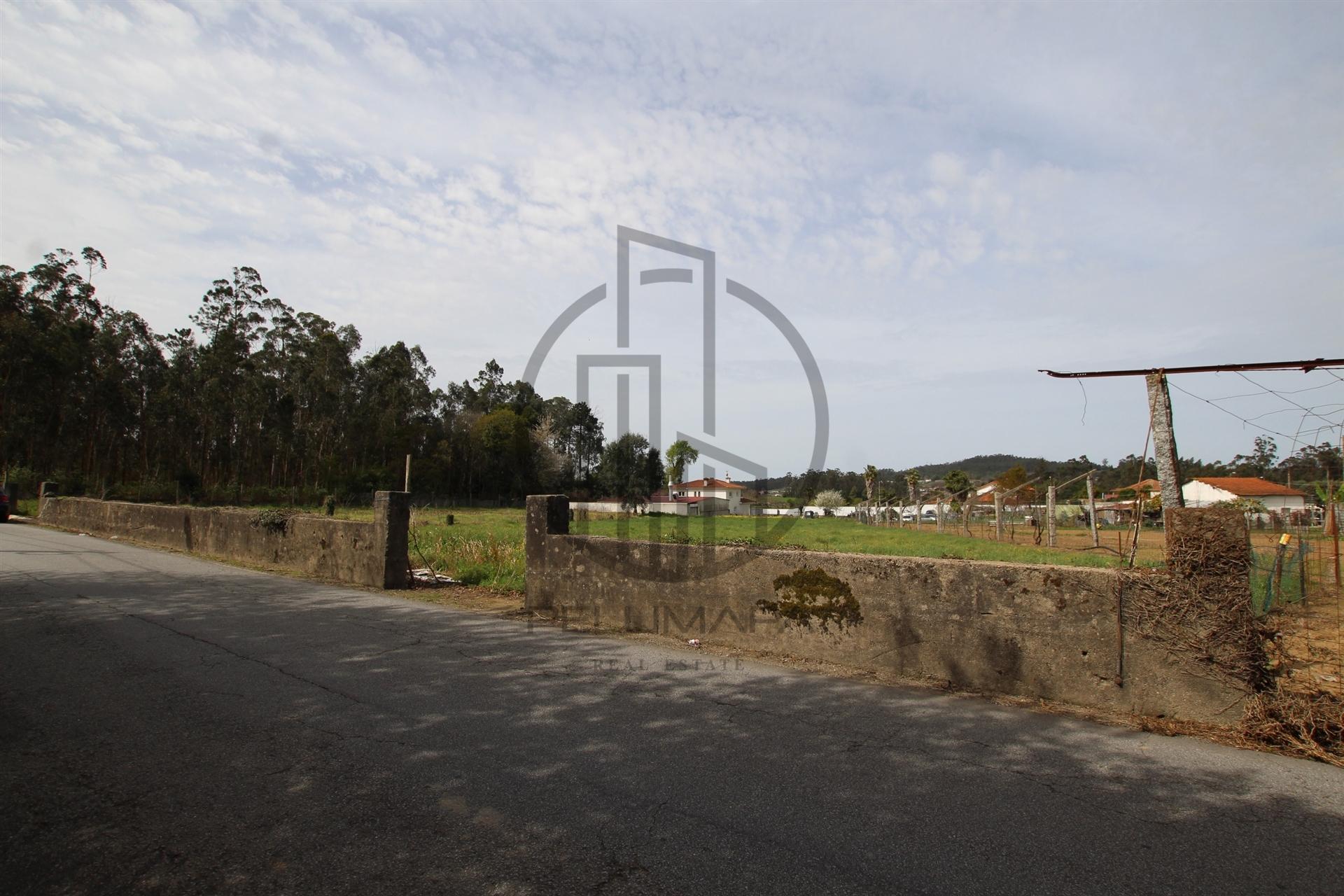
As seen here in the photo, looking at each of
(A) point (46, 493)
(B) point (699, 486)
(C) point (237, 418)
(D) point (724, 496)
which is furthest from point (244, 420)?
(D) point (724, 496)

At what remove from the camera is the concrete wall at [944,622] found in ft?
16.1

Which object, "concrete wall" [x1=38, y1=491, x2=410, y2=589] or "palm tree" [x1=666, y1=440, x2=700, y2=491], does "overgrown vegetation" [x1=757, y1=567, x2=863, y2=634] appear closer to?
"concrete wall" [x1=38, y1=491, x2=410, y2=589]

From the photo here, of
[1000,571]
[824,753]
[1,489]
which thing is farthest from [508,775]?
[1,489]

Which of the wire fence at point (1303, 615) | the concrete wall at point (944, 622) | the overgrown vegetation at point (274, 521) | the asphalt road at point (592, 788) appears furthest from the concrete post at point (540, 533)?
the wire fence at point (1303, 615)

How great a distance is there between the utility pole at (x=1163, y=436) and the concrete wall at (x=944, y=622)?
1255 millimetres

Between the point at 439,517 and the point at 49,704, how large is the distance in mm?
34879

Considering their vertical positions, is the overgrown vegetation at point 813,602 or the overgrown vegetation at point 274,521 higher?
the overgrown vegetation at point 274,521

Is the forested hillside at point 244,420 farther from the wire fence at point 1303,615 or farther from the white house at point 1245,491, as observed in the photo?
the wire fence at point 1303,615

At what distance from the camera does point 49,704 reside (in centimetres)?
477

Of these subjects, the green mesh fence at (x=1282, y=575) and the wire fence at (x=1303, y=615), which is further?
the green mesh fence at (x=1282, y=575)

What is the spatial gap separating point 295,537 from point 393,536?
3.15 meters

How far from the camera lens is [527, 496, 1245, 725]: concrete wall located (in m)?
4.91

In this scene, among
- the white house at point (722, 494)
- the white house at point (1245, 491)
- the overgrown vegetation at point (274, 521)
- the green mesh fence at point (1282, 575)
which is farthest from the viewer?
the white house at point (722, 494)

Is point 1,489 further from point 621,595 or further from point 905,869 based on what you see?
point 905,869
